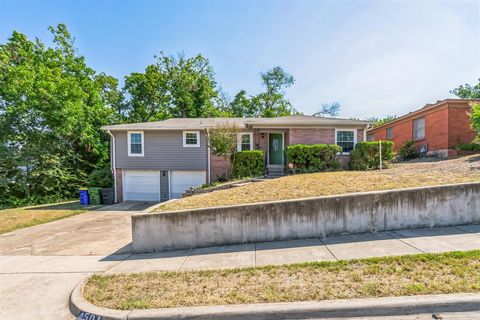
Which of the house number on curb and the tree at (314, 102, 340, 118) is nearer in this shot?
the house number on curb

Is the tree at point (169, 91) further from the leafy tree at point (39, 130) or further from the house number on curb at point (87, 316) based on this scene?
the house number on curb at point (87, 316)

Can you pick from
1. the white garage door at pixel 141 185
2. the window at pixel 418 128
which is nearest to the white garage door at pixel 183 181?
the white garage door at pixel 141 185

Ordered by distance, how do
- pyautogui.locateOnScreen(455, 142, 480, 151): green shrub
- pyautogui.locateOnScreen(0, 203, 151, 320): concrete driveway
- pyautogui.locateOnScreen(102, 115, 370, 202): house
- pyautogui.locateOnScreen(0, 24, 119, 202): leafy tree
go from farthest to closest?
pyautogui.locateOnScreen(102, 115, 370, 202): house < pyautogui.locateOnScreen(0, 24, 119, 202): leafy tree < pyautogui.locateOnScreen(455, 142, 480, 151): green shrub < pyautogui.locateOnScreen(0, 203, 151, 320): concrete driveway

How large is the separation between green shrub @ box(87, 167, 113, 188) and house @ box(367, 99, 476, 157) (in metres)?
19.2

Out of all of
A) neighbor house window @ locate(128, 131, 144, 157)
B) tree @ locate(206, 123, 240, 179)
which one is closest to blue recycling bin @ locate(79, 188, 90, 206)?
neighbor house window @ locate(128, 131, 144, 157)

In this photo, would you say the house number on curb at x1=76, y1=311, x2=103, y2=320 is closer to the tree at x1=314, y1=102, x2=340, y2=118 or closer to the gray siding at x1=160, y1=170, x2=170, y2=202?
the gray siding at x1=160, y1=170, x2=170, y2=202

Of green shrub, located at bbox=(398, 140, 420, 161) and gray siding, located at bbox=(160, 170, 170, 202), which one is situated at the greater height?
green shrub, located at bbox=(398, 140, 420, 161)

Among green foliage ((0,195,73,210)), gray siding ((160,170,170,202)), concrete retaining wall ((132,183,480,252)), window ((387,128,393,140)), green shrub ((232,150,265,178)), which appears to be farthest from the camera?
window ((387,128,393,140))

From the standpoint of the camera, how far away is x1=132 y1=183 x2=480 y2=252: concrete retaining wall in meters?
5.41

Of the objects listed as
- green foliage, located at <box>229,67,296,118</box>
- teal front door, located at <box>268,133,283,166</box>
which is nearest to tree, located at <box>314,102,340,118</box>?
green foliage, located at <box>229,67,296,118</box>

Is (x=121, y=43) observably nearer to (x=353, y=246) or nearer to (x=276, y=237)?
(x=276, y=237)

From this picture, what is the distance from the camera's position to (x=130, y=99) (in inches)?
931

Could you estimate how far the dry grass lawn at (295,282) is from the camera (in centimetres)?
305

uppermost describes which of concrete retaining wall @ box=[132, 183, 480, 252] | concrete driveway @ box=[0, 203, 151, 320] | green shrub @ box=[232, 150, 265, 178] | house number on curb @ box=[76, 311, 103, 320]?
green shrub @ box=[232, 150, 265, 178]
